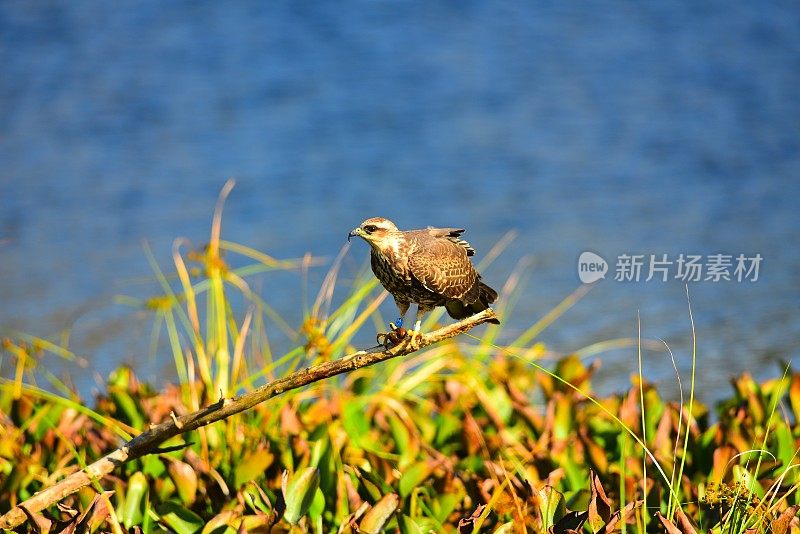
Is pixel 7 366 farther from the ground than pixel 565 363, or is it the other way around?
pixel 565 363

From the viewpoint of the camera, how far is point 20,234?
718 centimetres

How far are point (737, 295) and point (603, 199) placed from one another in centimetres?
136

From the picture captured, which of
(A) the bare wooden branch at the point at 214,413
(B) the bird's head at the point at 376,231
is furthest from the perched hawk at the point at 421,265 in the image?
(A) the bare wooden branch at the point at 214,413

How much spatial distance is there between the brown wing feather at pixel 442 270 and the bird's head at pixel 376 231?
3.4 inches

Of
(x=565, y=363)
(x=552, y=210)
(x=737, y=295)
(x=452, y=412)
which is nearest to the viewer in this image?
(x=452, y=412)

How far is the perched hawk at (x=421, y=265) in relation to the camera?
9.02 ft

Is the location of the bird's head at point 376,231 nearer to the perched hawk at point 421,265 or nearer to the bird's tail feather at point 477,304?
the perched hawk at point 421,265

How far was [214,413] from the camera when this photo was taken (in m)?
2.51

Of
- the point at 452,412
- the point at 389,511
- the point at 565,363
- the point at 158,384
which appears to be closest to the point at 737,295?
the point at 565,363

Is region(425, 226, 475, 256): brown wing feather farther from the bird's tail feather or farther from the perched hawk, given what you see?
the bird's tail feather

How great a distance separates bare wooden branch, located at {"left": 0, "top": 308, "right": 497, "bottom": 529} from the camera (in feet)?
7.93

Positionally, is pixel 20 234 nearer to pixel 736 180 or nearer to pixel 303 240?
pixel 303 240

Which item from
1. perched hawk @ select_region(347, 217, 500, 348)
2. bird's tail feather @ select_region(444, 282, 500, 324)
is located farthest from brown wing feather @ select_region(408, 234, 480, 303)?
bird's tail feather @ select_region(444, 282, 500, 324)

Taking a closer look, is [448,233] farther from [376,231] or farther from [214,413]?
[214,413]
